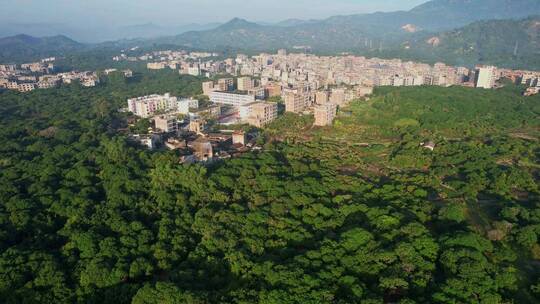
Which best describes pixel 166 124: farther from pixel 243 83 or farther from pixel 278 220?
pixel 243 83

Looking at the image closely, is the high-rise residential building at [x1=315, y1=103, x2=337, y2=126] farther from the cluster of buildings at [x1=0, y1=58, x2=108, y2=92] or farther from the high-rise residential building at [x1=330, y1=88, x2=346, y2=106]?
the cluster of buildings at [x1=0, y1=58, x2=108, y2=92]

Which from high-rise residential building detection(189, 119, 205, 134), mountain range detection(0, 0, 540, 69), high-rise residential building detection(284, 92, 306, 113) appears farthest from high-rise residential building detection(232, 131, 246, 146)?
mountain range detection(0, 0, 540, 69)

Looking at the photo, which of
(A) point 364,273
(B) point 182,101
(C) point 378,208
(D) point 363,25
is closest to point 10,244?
(A) point 364,273

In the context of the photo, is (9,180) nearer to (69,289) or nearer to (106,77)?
(69,289)

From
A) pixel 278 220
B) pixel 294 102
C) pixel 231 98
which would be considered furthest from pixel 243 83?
pixel 278 220

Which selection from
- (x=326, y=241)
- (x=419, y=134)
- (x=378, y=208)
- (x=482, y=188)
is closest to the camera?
(x=326, y=241)

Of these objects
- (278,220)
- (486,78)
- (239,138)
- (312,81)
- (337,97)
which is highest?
(486,78)

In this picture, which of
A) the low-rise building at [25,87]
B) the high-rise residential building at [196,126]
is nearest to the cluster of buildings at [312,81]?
the high-rise residential building at [196,126]

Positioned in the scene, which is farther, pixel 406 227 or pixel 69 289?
pixel 406 227
